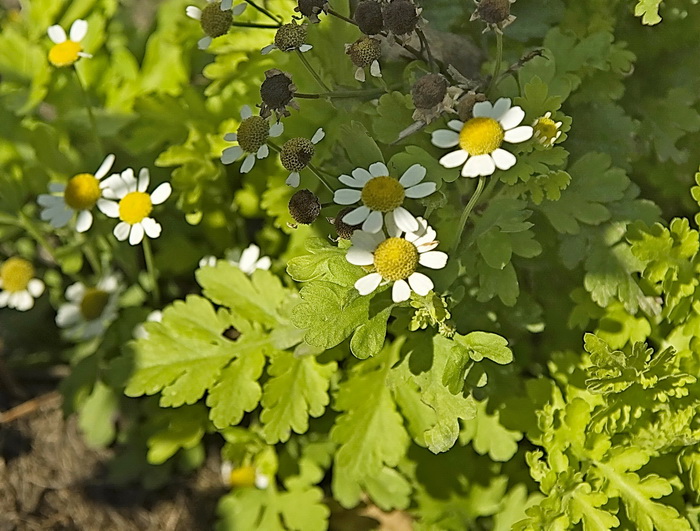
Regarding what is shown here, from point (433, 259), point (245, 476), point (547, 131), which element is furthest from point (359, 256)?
point (245, 476)

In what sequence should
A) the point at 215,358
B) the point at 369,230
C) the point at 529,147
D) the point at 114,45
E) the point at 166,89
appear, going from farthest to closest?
the point at 114,45 < the point at 166,89 < the point at 215,358 < the point at 529,147 < the point at 369,230

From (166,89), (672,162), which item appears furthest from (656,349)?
(166,89)

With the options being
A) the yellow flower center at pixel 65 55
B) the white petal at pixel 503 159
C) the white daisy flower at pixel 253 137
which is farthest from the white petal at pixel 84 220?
the white petal at pixel 503 159

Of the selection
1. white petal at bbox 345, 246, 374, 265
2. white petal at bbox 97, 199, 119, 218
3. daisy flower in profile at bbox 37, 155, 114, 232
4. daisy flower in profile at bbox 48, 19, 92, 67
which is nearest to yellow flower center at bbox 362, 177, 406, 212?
white petal at bbox 345, 246, 374, 265

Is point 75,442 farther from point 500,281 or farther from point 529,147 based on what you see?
point 529,147

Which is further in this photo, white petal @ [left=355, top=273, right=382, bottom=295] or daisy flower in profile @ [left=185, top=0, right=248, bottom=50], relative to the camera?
daisy flower in profile @ [left=185, top=0, right=248, bottom=50]

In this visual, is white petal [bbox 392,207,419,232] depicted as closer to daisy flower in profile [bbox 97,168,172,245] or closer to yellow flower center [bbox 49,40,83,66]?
daisy flower in profile [bbox 97,168,172,245]

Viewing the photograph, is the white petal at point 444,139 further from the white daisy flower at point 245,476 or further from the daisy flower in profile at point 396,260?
the white daisy flower at point 245,476
